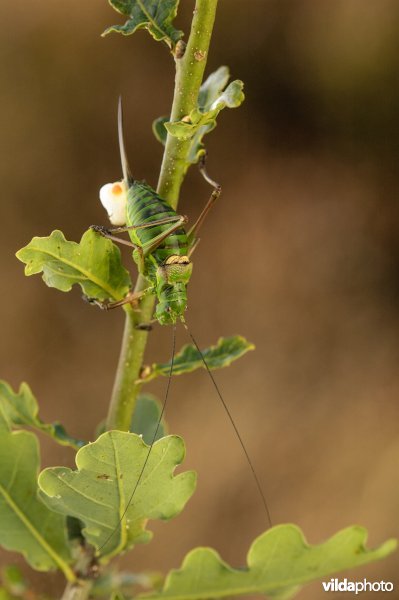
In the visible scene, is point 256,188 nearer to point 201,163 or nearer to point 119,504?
point 201,163

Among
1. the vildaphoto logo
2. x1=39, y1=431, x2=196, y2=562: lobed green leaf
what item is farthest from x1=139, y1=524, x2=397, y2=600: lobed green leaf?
the vildaphoto logo

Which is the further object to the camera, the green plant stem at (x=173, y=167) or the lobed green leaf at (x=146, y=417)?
the lobed green leaf at (x=146, y=417)

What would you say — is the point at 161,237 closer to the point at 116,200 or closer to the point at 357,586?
the point at 116,200

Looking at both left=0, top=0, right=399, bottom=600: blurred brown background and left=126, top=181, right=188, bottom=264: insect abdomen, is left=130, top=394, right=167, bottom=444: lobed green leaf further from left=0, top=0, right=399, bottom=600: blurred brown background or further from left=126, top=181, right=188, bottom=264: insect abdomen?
left=0, top=0, right=399, bottom=600: blurred brown background

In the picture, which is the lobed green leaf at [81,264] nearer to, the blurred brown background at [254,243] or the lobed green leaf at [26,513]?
the lobed green leaf at [26,513]

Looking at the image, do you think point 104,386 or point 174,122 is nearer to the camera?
point 174,122

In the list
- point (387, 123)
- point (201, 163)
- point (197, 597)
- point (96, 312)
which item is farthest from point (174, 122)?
point (387, 123)

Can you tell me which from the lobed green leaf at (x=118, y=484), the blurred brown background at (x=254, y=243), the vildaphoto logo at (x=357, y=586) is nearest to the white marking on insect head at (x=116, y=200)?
the lobed green leaf at (x=118, y=484)
